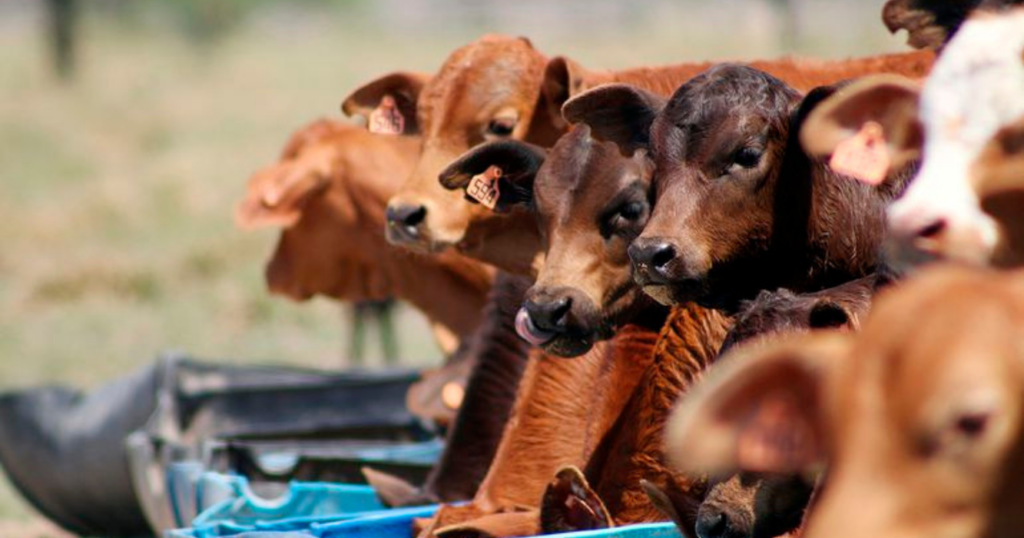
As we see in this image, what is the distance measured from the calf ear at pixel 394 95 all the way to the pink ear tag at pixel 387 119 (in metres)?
0.02

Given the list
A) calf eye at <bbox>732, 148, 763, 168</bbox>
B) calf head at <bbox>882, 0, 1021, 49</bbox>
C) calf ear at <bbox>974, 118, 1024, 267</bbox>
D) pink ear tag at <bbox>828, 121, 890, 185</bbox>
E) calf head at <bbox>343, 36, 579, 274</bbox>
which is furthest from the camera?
calf head at <bbox>343, 36, 579, 274</bbox>

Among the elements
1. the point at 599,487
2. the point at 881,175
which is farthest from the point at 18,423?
the point at 881,175

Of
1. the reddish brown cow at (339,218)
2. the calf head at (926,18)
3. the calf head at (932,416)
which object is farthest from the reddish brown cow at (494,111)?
the calf head at (932,416)

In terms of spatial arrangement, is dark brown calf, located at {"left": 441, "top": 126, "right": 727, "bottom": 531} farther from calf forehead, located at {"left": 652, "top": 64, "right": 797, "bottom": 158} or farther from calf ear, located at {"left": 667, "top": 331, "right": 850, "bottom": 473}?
calf ear, located at {"left": 667, "top": 331, "right": 850, "bottom": 473}

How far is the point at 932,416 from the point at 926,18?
11.2ft

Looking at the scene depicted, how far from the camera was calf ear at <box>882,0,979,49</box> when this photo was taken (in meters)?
6.24

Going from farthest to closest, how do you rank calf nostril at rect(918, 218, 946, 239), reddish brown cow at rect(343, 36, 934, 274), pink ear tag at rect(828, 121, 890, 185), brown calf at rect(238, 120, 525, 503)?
brown calf at rect(238, 120, 525, 503) < reddish brown cow at rect(343, 36, 934, 274) < pink ear tag at rect(828, 121, 890, 185) < calf nostril at rect(918, 218, 946, 239)

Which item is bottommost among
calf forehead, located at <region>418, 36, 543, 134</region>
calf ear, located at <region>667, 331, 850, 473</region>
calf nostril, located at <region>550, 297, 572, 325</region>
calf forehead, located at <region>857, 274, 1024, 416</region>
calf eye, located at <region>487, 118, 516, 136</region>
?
calf eye, located at <region>487, 118, 516, 136</region>

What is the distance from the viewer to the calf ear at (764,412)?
11.2 ft

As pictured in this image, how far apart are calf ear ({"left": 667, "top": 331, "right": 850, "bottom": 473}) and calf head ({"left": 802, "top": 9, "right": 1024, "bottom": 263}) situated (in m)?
0.35

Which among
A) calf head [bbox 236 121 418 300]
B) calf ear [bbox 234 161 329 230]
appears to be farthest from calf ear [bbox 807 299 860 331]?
calf ear [bbox 234 161 329 230]

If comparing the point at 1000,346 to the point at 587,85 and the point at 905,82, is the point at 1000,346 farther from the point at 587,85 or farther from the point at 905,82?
the point at 587,85

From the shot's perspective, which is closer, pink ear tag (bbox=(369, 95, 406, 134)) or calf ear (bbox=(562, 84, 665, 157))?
calf ear (bbox=(562, 84, 665, 157))

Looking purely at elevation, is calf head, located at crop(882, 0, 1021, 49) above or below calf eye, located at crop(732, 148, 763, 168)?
below
